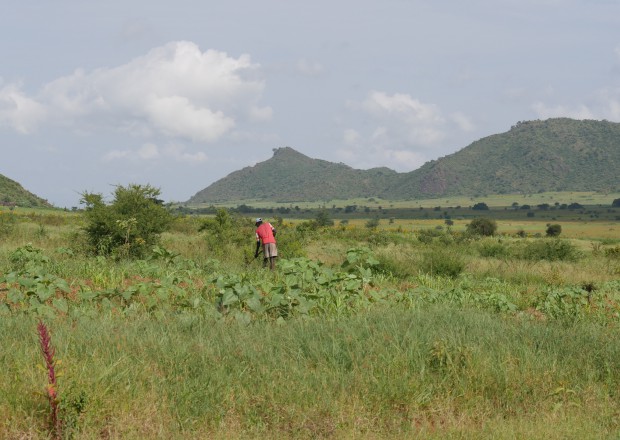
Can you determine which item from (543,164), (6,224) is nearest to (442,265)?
(6,224)

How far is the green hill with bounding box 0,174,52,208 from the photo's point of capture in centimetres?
6209

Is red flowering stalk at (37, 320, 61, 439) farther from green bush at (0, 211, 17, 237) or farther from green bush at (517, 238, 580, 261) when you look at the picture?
green bush at (517, 238, 580, 261)

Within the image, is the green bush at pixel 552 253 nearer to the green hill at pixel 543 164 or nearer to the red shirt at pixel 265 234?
the red shirt at pixel 265 234

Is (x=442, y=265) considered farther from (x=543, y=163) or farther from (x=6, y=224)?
(x=543, y=163)

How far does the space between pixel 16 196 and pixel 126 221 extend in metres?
52.6

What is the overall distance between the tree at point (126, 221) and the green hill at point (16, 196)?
44336 millimetres

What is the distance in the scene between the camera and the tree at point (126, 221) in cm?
1978

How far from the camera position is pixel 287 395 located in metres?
5.54

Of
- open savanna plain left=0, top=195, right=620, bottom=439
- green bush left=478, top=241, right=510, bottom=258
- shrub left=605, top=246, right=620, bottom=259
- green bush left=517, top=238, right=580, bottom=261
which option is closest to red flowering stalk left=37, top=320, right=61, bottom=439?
open savanna plain left=0, top=195, right=620, bottom=439

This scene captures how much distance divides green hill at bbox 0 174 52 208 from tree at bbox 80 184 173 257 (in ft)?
145


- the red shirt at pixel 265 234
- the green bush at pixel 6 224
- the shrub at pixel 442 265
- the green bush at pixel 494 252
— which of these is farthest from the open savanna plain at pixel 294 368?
the green bush at pixel 494 252

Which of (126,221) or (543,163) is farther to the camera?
(543,163)

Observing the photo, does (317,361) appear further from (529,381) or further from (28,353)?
(28,353)

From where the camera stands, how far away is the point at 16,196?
2581 inches
